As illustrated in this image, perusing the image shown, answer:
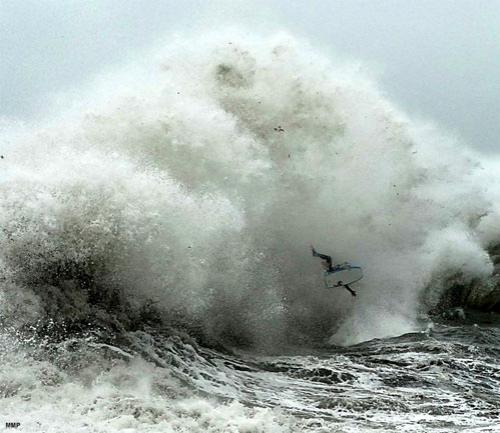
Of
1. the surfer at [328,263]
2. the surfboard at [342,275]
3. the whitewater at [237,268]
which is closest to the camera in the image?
the whitewater at [237,268]

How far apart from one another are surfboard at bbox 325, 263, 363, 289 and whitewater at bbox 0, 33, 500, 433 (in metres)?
0.28

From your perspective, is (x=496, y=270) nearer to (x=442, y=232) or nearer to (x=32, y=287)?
(x=442, y=232)

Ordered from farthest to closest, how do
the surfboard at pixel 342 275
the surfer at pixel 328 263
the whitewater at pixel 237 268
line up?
1. the surfboard at pixel 342 275
2. the surfer at pixel 328 263
3. the whitewater at pixel 237 268

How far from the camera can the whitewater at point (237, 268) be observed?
8156 mm

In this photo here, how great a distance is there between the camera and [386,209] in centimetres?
1698

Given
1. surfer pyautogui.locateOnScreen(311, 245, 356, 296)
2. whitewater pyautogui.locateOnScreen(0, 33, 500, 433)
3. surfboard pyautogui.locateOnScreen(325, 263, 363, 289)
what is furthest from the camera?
surfboard pyautogui.locateOnScreen(325, 263, 363, 289)

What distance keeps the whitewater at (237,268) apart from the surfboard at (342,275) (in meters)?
0.28

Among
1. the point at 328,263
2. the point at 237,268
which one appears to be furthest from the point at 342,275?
the point at 237,268

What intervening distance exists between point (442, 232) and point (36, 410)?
13.5m

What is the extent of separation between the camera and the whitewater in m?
8.16

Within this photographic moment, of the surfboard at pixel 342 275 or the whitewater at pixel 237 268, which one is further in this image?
the surfboard at pixel 342 275

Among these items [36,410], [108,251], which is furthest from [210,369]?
[36,410]

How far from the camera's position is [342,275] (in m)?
14.6

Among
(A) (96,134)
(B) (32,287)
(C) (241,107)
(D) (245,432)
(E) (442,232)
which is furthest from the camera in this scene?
(E) (442,232)
